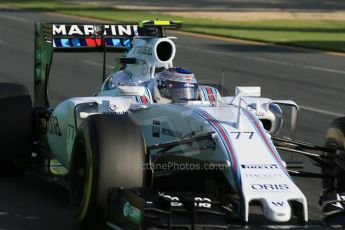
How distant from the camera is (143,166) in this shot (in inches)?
281

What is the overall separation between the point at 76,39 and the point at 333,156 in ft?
13.2

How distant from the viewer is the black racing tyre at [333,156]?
8.02 metres

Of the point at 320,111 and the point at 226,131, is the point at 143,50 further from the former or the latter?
the point at 320,111

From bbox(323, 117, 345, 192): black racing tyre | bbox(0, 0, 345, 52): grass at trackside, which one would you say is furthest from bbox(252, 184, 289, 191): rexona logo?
bbox(0, 0, 345, 52): grass at trackside

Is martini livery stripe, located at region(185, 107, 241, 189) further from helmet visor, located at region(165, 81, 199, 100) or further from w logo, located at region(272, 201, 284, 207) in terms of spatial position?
helmet visor, located at region(165, 81, 199, 100)

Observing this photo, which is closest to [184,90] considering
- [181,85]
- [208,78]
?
[181,85]

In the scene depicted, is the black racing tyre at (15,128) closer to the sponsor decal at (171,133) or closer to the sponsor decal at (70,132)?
the sponsor decal at (70,132)

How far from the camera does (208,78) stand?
64.3 ft

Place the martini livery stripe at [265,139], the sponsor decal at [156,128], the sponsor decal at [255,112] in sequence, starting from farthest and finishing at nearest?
1. the sponsor decal at [255,112]
2. the sponsor decal at [156,128]
3. the martini livery stripe at [265,139]

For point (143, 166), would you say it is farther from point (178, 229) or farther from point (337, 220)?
point (337, 220)

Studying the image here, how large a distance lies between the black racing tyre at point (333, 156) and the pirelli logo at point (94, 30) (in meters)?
3.52

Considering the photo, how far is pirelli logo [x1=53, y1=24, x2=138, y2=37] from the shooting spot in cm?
1089

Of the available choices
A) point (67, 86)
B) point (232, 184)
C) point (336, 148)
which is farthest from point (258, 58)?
point (232, 184)

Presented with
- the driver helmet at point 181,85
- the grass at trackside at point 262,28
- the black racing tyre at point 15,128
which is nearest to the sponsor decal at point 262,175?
the driver helmet at point 181,85
